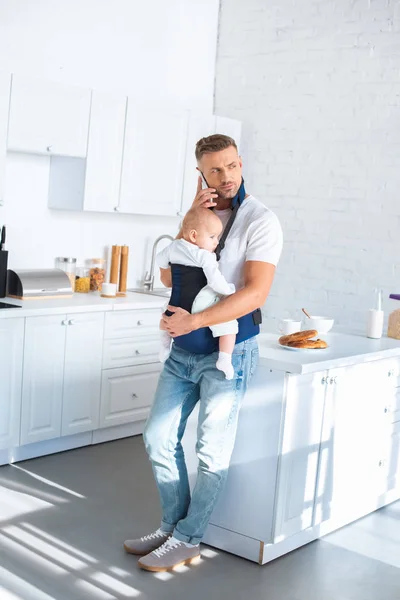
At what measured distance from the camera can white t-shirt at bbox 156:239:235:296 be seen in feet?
9.28

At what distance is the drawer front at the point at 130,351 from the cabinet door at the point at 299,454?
1.59 meters

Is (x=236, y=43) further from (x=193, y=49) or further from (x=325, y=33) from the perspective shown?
(x=325, y=33)

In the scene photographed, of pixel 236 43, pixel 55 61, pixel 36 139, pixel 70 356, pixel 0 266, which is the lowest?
pixel 70 356

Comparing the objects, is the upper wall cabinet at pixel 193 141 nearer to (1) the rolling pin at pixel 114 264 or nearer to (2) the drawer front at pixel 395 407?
(1) the rolling pin at pixel 114 264

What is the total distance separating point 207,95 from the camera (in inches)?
231

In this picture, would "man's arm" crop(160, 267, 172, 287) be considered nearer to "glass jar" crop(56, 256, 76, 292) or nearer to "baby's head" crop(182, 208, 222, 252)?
"baby's head" crop(182, 208, 222, 252)

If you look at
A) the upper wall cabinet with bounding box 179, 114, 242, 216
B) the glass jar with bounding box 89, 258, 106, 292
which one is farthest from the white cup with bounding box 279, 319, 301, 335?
the upper wall cabinet with bounding box 179, 114, 242, 216

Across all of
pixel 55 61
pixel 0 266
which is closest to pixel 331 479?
pixel 0 266

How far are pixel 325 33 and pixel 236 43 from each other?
0.73 meters

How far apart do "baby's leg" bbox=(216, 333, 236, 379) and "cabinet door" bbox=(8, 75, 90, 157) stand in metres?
1.93

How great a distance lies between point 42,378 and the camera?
4.18m

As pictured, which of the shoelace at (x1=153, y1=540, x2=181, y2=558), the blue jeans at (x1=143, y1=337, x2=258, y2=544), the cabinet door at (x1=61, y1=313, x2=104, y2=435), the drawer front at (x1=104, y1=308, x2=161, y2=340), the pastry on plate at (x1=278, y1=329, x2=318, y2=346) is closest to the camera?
the blue jeans at (x1=143, y1=337, x2=258, y2=544)

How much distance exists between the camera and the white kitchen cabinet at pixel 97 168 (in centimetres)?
462

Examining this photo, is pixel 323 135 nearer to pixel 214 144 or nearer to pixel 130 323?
pixel 130 323
